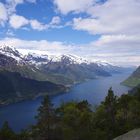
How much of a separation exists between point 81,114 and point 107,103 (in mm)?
14290

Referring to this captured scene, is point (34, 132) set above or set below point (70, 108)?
below

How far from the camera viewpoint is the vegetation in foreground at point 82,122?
87875mm

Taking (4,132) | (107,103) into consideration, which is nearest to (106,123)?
(107,103)

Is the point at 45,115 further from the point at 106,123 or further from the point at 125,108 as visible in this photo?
the point at 125,108

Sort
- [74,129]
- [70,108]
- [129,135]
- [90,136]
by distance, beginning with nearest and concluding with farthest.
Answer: [129,135], [90,136], [74,129], [70,108]

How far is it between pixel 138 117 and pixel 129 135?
47213 millimetres

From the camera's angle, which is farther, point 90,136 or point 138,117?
point 138,117

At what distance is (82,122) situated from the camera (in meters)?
92.9

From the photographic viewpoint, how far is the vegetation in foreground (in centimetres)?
8788

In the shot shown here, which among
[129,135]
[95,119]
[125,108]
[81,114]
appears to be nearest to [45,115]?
[81,114]

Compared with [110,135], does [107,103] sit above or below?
above

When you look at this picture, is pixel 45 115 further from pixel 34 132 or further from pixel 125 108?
pixel 125 108

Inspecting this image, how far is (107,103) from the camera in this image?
107 metres

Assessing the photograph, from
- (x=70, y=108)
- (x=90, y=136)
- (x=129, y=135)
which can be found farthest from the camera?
(x=70, y=108)
